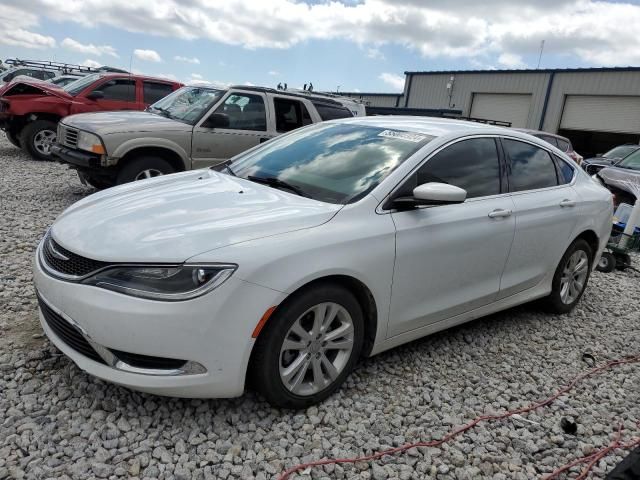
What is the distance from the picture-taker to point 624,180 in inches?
332

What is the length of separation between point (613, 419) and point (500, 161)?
1894 millimetres

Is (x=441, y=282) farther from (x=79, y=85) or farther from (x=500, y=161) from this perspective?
(x=79, y=85)

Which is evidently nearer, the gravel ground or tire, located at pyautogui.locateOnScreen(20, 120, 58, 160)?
the gravel ground

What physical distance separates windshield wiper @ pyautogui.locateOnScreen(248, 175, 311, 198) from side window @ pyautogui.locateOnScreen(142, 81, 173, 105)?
7.92m

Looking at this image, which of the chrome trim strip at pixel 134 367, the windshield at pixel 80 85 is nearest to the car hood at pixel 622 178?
the chrome trim strip at pixel 134 367

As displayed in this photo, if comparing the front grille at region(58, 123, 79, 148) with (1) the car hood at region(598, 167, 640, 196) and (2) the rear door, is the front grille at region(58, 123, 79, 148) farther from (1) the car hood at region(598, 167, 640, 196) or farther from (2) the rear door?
(1) the car hood at region(598, 167, 640, 196)

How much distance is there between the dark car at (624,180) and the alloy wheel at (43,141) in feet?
33.1

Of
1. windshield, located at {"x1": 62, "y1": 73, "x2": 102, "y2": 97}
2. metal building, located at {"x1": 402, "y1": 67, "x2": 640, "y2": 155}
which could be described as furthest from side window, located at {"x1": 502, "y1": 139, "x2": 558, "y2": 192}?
metal building, located at {"x1": 402, "y1": 67, "x2": 640, "y2": 155}

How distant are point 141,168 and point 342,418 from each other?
15.4 ft

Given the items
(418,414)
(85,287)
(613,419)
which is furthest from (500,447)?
(85,287)

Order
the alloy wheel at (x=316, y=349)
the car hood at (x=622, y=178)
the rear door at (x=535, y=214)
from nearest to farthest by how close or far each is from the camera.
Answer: the alloy wheel at (x=316, y=349) < the rear door at (x=535, y=214) < the car hood at (x=622, y=178)

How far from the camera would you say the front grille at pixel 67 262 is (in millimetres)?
2545

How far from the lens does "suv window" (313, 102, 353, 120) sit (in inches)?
316

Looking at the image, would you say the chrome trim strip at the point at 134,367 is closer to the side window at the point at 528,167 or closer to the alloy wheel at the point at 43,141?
the side window at the point at 528,167
